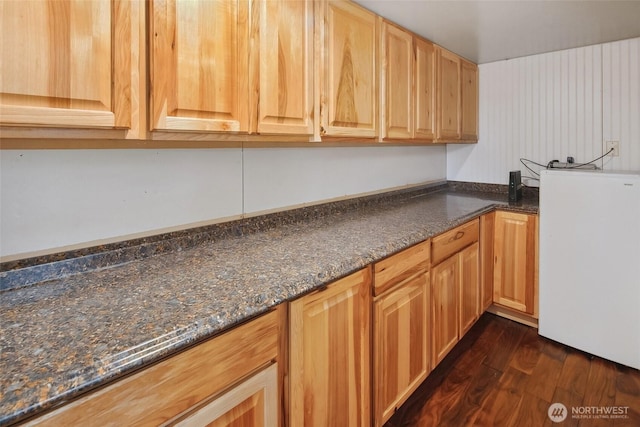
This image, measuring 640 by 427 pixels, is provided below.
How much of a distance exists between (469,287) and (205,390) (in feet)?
5.86

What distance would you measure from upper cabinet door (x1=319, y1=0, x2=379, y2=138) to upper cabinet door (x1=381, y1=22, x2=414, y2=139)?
9 cm

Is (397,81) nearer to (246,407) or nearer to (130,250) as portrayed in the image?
(130,250)

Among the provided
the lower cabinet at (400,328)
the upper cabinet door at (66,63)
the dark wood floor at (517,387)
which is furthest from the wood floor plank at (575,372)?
the upper cabinet door at (66,63)

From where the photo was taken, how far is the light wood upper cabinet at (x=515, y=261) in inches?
93.0

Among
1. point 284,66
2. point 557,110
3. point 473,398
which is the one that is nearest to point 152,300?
point 284,66

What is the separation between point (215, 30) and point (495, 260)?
225 centimetres

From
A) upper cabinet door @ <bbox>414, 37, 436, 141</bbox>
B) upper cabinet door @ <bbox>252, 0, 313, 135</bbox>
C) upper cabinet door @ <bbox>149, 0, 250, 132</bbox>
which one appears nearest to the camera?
upper cabinet door @ <bbox>149, 0, 250, 132</bbox>

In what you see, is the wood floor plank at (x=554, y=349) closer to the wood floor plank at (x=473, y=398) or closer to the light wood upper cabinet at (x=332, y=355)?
the wood floor plank at (x=473, y=398)

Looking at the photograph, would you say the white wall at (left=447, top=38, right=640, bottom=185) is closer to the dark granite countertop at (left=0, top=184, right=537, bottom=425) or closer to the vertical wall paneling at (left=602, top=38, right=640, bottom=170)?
the vertical wall paneling at (left=602, top=38, right=640, bottom=170)

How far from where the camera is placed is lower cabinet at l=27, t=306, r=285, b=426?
68 centimetres

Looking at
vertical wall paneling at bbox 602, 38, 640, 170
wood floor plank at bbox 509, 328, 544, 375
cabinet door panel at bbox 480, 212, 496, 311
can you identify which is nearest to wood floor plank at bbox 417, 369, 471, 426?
wood floor plank at bbox 509, 328, 544, 375

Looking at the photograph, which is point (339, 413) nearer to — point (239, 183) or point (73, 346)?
point (73, 346)

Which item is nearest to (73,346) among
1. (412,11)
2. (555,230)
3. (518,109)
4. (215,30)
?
(215,30)

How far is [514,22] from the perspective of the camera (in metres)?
2.05
